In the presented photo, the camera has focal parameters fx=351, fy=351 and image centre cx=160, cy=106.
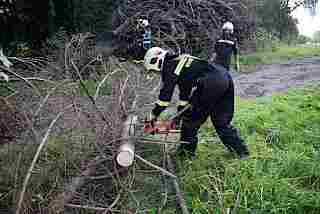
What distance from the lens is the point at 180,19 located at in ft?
34.0

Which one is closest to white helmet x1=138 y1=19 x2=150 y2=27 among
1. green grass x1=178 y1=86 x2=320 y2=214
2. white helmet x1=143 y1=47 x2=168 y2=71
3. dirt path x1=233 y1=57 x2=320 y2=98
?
dirt path x1=233 y1=57 x2=320 y2=98

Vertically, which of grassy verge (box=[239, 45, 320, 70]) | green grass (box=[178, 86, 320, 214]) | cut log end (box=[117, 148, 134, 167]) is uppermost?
grassy verge (box=[239, 45, 320, 70])

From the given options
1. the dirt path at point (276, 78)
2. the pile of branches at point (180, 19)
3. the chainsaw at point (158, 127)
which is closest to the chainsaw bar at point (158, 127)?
the chainsaw at point (158, 127)

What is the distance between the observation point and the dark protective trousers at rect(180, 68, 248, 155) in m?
3.56

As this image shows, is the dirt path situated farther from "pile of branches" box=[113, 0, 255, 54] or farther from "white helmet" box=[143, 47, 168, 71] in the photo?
"white helmet" box=[143, 47, 168, 71]

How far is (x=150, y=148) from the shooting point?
407 centimetres

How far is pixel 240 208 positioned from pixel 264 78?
6228 millimetres

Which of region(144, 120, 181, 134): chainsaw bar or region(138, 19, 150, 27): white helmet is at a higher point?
region(138, 19, 150, 27): white helmet

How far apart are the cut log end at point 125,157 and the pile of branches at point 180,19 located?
23.5ft

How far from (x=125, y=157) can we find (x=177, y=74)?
3.46 ft

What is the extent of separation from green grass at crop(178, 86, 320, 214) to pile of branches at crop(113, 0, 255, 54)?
561cm

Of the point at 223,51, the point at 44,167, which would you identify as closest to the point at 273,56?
the point at 223,51

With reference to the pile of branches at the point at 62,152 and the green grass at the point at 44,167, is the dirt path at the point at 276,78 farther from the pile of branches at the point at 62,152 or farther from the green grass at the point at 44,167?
the green grass at the point at 44,167

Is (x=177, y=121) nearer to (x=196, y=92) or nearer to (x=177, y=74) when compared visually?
(x=196, y=92)
